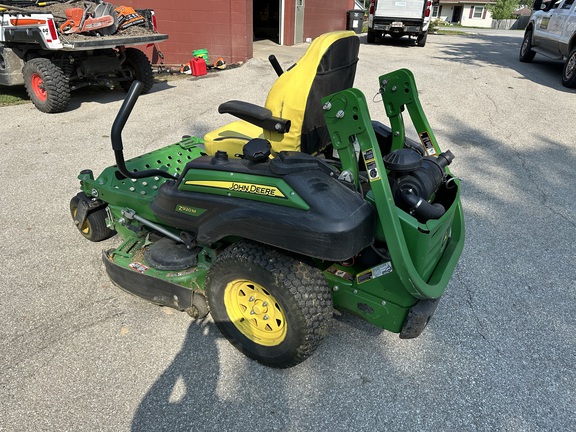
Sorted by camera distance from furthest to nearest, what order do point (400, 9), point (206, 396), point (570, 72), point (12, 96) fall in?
point (400, 9) → point (570, 72) → point (12, 96) → point (206, 396)

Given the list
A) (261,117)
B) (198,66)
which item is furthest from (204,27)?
(261,117)

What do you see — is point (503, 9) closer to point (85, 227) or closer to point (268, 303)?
point (85, 227)

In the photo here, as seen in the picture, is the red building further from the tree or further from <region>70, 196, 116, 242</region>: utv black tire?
the tree

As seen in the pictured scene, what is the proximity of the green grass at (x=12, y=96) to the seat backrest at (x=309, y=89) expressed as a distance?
701cm

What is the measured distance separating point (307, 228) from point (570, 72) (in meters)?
9.56

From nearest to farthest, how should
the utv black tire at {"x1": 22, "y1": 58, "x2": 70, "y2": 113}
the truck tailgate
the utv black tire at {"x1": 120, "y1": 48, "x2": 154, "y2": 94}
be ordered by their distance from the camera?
the utv black tire at {"x1": 22, "y1": 58, "x2": 70, "y2": 113}, the utv black tire at {"x1": 120, "y1": 48, "x2": 154, "y2": 94}, the truck tailgate

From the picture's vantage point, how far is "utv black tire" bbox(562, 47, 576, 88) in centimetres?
875

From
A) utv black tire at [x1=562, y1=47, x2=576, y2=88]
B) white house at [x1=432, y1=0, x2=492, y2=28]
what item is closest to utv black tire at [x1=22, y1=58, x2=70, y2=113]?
utv black tire at [x1=562, y1=47, x2=576, y2=88]

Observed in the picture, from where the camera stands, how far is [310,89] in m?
2.24

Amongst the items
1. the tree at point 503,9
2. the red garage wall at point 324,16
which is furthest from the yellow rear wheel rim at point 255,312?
the tree at point 503,9

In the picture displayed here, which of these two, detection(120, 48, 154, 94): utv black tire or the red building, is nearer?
detection(120, 48, 154, 94): utv black tire

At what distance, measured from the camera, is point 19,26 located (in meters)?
6.33

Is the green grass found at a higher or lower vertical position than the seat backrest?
lower

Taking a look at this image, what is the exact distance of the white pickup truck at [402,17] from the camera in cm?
1476
